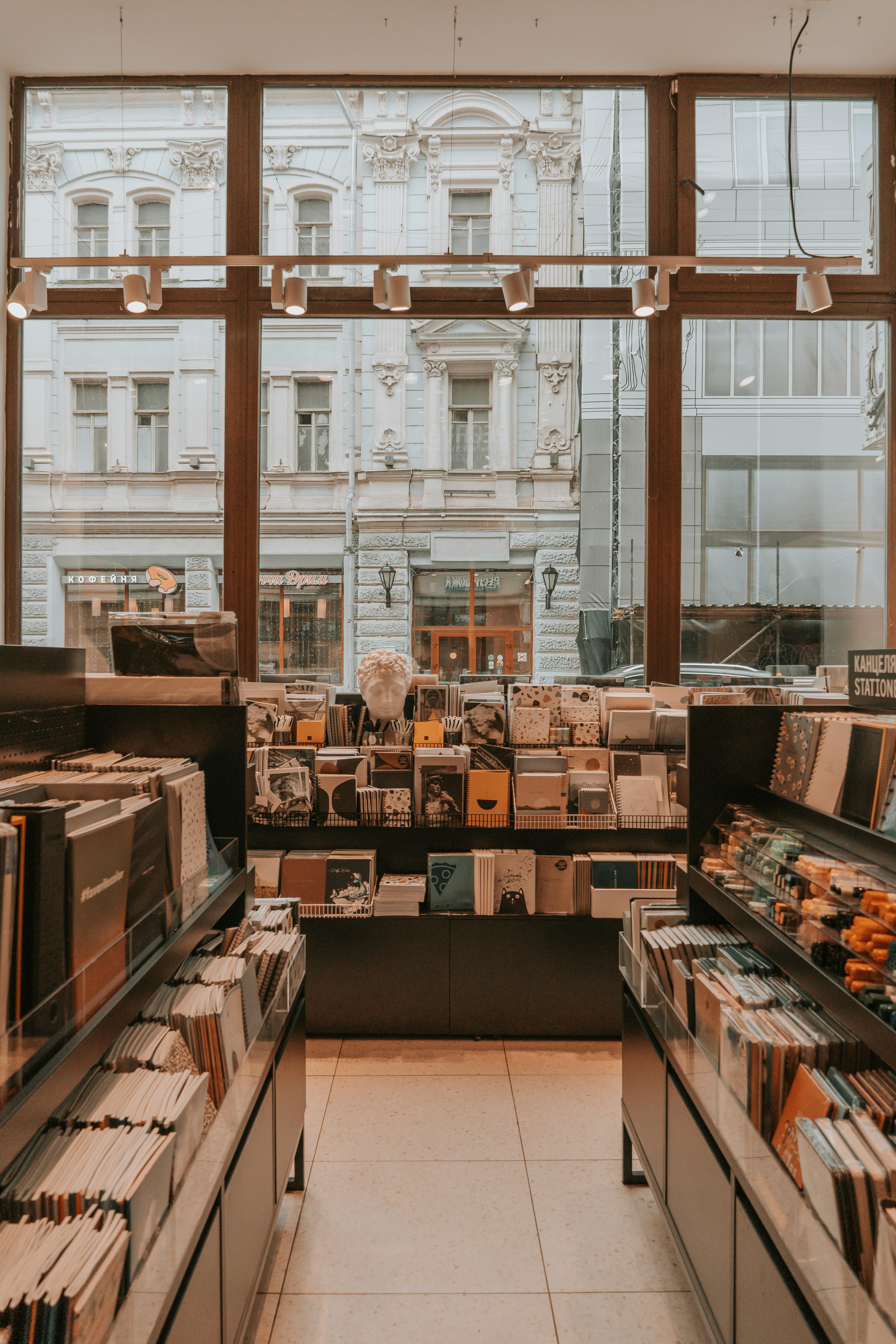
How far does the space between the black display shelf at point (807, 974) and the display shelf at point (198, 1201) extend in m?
1.12

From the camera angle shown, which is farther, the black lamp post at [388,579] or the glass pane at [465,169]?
the black lamp post at [388,579]

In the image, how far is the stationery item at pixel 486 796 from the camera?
3.73 meters

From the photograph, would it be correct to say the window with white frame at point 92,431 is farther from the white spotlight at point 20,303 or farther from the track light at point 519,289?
the track light at point 519,289

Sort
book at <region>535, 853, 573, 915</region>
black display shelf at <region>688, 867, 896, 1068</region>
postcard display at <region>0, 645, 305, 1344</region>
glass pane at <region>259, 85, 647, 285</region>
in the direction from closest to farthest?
postcard display at <region>0, 645, 305, 1344</region> → black display shelf at <region>688, 867, 896, 1068</region> → book at <region>535, 853, 573, 915</region> → glass pane at <region>259, 85, 647, 285</region>

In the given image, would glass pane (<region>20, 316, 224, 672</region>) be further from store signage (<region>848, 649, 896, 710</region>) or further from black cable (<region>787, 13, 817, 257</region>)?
store signage (<region>848, 649, 896, 710</region>)

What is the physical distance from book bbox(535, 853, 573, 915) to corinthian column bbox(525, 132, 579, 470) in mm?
2435

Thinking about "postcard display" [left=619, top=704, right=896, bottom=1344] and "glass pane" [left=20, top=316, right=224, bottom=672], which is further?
"glass pane" [left=20, top=316, right=224, bottom=672]

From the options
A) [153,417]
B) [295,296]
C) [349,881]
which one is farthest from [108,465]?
[349,881]

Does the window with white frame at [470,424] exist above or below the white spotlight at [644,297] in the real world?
below

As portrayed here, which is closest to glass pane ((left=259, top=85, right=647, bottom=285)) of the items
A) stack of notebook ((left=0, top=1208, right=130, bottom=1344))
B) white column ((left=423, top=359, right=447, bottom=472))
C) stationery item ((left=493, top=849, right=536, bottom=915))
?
white column ((left=423, top=359, right=447, bottom=472))

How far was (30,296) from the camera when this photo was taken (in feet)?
13.6

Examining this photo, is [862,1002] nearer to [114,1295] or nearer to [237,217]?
[114,1295]

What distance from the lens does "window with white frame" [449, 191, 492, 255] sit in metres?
4.92

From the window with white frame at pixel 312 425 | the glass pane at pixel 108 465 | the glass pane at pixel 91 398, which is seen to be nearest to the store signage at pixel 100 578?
the glass pane at pixel 108 465
